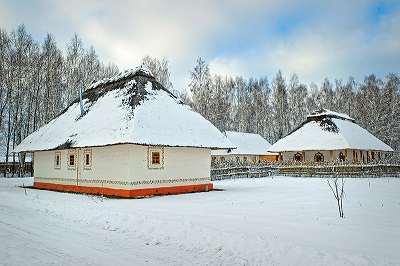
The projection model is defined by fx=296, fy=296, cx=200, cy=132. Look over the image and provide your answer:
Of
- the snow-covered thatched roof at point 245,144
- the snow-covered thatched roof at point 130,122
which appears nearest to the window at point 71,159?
the snow-covered thatched roof at point 130,122

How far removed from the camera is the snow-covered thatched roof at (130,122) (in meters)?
15.8

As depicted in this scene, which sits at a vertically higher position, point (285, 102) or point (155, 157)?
point (285, 102)

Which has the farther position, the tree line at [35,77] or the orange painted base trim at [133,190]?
the tree line at [35,77]

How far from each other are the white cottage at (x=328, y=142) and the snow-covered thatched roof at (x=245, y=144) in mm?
7824

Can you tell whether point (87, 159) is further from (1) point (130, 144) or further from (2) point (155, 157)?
(2) point (155, 157)

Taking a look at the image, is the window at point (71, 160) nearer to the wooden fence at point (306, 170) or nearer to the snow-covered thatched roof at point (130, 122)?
the snow-covered thatched roof at point (130, 122)

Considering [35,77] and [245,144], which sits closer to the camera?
[35,77]

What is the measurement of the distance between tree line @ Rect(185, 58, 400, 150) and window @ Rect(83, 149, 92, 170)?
19.9 m

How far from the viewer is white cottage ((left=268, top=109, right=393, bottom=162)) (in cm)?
3206

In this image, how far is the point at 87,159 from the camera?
17984mm

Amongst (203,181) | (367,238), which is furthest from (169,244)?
(203,181)

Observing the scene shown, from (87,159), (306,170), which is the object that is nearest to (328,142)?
(306,170)

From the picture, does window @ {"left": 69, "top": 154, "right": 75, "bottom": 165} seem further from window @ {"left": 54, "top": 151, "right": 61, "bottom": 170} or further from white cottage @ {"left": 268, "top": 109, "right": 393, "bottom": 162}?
white cottage @ {"left": 268, "top": 109, "right": 393, "bottom": 162}

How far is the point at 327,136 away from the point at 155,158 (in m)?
23.6
